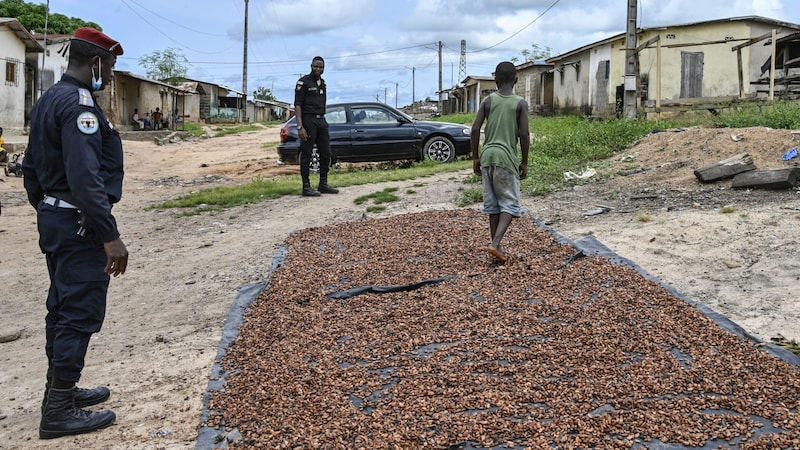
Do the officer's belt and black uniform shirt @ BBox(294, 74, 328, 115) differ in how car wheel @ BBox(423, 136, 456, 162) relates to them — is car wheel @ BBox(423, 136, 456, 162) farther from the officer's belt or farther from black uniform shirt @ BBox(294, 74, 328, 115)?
the officer's belt

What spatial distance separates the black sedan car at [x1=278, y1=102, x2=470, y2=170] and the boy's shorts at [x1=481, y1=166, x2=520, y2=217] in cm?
829

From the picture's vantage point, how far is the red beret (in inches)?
132

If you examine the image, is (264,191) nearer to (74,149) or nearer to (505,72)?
(505,72)

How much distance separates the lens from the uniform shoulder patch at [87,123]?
3166 mm

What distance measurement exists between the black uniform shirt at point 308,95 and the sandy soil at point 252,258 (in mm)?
1275

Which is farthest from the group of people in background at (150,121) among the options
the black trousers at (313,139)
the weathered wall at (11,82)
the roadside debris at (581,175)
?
the roadside debris at (581,175)

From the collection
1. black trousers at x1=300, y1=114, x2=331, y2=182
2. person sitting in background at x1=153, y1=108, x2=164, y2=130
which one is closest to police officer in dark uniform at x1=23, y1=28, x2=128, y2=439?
black trousers at x1=300, y1=114, x2=331, y2=182

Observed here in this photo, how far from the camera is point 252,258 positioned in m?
6.90

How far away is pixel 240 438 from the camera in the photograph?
114 inches

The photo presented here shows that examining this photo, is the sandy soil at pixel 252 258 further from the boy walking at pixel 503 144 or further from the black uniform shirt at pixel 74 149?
the boy walking at pixel 503 144

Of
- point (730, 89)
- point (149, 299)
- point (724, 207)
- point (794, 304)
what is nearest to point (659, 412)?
point (794, 304)

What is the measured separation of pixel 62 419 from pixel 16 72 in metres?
25.7

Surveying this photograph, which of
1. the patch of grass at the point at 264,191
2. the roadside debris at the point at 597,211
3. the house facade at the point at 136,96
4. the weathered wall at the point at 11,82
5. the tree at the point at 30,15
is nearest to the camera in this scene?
the roadside debris at the point at 597,211

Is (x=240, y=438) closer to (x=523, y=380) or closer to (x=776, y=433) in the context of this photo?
(x=523, y=380)
